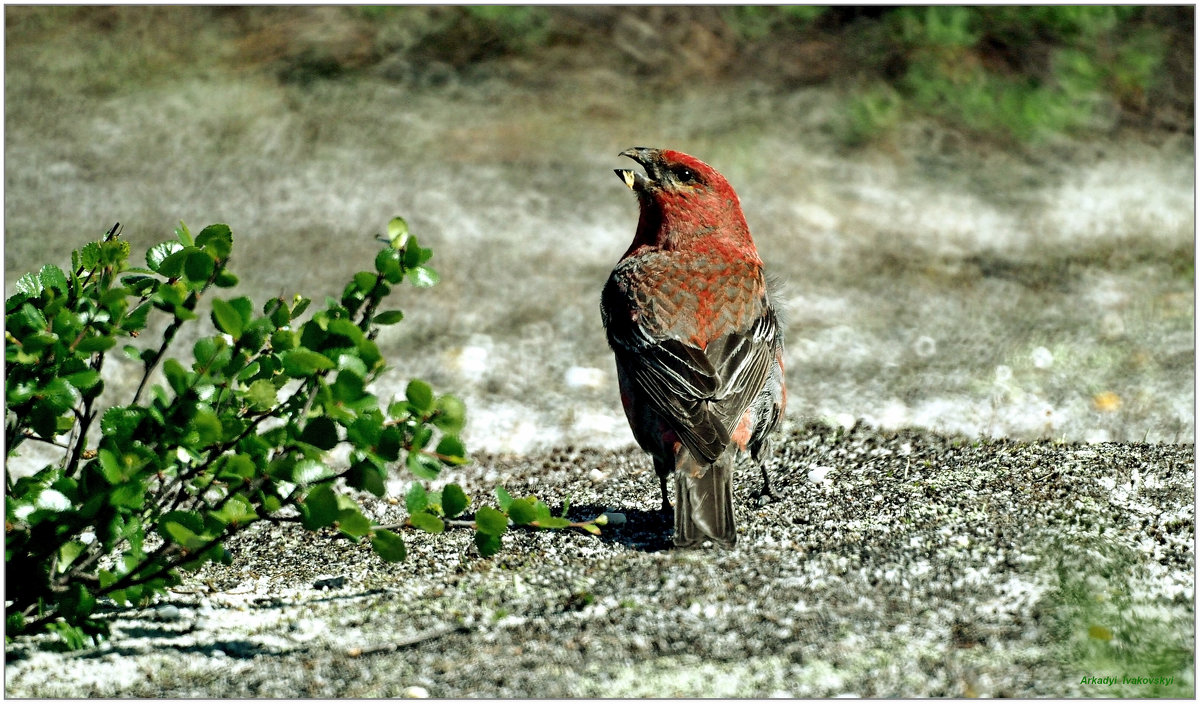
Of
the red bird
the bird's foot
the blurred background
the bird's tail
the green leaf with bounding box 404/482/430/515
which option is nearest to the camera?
the green leaf with bounding box 404/482/430/515

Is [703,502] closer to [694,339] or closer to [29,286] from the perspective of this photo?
[694,339]

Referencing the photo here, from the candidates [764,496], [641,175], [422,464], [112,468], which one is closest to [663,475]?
[764,496]

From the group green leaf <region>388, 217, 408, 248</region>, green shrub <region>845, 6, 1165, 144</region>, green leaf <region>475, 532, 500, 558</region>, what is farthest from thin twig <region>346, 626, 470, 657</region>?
green shrub <region>845, 6, 1165, 144</region>

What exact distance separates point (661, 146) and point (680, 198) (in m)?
4.11

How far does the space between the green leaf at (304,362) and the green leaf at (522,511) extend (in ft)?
1.89

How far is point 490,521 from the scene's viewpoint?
10.2 feet

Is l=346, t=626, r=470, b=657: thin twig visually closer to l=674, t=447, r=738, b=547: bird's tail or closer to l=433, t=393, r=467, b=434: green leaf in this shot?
l=433, t=393, r=467, b=434: green leaf

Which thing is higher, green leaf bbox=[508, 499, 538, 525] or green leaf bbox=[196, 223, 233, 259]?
green leaf bbox=[196, 223, 233, 259]

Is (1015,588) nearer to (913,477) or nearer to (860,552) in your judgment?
(860,552)

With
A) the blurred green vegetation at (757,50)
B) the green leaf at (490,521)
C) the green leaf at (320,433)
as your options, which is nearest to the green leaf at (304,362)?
the green leaf at (320,433)

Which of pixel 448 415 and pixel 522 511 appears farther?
pixel 522 511

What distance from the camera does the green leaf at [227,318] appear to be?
288 centimetres

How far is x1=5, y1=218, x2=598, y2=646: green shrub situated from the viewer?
2.92 metres

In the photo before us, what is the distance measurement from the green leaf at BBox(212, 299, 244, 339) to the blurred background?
2.53 metres
